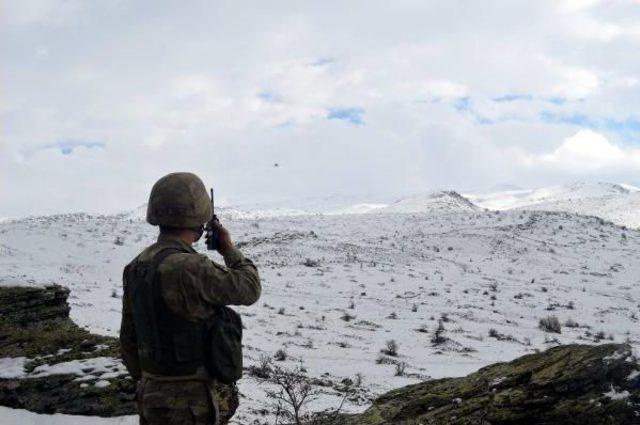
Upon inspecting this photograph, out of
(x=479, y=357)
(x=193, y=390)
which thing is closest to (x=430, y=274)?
(x=479, y=357)

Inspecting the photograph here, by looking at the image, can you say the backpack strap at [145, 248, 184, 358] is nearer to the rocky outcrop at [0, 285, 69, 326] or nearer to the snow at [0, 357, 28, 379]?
the snow at [0, 357, 28, 379]

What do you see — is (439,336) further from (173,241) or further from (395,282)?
(173,241)

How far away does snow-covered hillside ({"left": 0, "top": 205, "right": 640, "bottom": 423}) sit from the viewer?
12.0 metres

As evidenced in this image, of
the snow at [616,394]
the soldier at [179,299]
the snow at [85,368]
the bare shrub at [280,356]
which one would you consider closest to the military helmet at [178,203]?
the soldier at [179,299]

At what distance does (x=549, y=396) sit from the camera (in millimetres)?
4383

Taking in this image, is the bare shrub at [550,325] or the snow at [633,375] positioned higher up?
the snow at [633,375]

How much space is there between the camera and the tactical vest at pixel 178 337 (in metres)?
3.10

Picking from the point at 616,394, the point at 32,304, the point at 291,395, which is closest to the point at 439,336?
the point at 291,395

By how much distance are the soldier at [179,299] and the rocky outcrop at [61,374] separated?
2.30m

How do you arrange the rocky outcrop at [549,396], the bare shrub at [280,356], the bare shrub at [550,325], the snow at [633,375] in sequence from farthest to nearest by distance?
the bare shrub at [550,325] < the bare shrub at [280,356] < the snow at [633,375] < the rocky outcrop at [549,396]

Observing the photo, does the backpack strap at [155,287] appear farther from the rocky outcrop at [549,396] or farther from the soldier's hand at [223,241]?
the rocky outcrop at [549,396]

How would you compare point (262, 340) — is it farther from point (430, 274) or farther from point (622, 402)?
point (430, 274)

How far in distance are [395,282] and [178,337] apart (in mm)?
18330

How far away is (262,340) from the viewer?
12.4 m
